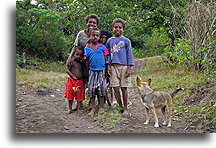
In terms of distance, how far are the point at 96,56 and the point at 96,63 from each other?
0.34ft

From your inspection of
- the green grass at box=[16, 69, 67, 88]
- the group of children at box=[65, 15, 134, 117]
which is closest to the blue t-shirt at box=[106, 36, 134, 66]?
the group of children at box=[65, 15, 134, 117]

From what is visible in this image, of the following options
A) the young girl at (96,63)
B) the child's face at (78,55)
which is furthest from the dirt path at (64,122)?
the child's face at (78,55)

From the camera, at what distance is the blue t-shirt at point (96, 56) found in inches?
134

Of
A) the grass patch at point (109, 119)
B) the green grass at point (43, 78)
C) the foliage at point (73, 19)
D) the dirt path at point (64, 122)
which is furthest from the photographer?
the foliage at point (73, 19)

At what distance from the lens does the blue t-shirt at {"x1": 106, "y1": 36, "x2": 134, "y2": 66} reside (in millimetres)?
3365

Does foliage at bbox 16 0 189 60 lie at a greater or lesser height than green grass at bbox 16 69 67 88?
greater

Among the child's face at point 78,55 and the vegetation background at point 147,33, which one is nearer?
the child's face at point 78,55

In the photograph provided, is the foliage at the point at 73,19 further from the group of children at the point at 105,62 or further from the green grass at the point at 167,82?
the group of children at the point at 105,62

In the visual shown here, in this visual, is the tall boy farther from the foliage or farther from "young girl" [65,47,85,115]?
the foliage

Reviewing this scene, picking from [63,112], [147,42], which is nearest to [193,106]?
[63,112]

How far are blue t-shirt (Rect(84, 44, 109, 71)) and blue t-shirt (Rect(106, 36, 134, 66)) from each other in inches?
4.8

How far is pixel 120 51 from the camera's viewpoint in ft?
11.0
